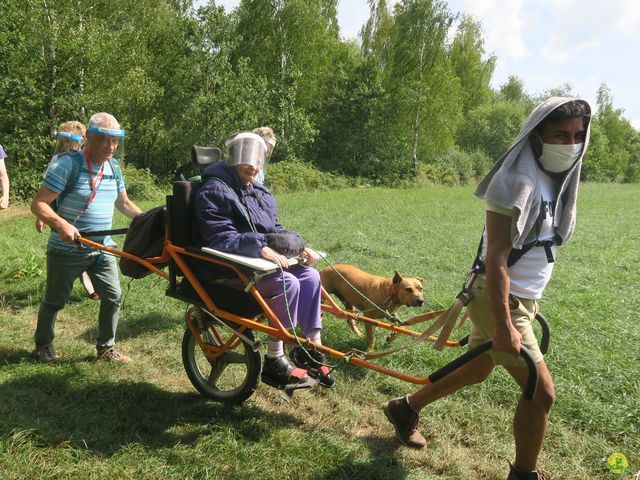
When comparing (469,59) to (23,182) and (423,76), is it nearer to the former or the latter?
(423,76)

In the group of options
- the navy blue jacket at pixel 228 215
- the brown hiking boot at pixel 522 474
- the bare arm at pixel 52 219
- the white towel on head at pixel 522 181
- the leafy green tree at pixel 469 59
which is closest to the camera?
the white towel on head at pixel 522 181

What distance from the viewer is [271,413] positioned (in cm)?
A: 375

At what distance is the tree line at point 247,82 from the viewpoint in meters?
16.4

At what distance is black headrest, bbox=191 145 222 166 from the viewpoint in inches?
152

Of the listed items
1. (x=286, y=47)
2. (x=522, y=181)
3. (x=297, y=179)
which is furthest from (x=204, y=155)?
(x=286, y=47)

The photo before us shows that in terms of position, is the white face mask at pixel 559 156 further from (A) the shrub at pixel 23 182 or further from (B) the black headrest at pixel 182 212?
(A) the shrub at pixel 23 182

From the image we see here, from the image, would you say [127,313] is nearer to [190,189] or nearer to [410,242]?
[190,189]

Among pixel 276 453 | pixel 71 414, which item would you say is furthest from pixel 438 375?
pixel 71 414

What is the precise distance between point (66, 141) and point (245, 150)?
130 inches

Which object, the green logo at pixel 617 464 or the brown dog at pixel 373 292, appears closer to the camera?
the green logo at pixel 617 464

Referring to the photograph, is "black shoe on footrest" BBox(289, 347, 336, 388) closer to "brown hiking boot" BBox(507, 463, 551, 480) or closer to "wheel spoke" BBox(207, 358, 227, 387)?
"wheel spoke" BBox(207, 358, 227, 387)

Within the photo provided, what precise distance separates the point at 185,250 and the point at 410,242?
8.30m

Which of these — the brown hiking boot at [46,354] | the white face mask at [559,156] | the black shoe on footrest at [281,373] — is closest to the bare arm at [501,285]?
the white face mask at [559,156]

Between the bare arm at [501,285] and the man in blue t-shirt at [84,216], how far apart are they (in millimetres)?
3087
